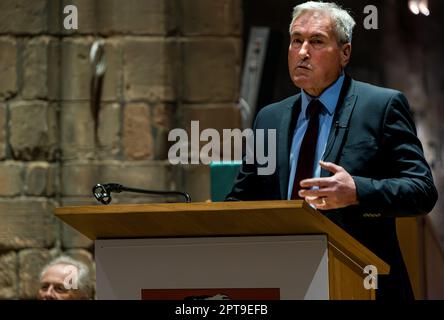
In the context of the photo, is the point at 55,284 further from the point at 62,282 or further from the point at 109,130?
the point at 109,130

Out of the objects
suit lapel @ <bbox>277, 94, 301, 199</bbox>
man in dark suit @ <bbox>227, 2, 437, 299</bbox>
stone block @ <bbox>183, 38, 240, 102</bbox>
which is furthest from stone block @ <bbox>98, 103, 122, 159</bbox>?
suit lapel @ <bbox>277, 94, 301, 199</bbox>

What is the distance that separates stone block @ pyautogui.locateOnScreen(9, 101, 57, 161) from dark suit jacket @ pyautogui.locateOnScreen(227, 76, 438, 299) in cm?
238

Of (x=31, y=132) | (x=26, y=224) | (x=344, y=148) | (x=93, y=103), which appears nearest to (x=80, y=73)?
(x=93, y=103)

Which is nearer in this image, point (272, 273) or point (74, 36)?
point (272, 273)

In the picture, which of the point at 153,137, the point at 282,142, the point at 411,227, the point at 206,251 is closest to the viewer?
the point at 206,251

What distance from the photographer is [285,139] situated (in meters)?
3.65

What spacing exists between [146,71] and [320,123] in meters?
2.41

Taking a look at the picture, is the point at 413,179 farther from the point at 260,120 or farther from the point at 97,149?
the point at 97,149

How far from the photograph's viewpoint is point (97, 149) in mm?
5906

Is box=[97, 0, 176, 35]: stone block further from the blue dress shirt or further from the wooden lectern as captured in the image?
the wooden lectern

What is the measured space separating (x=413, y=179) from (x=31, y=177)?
3.04m

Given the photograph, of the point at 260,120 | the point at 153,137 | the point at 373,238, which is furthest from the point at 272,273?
the point at 153,137

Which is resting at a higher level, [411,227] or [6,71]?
[6,71]
